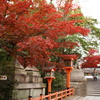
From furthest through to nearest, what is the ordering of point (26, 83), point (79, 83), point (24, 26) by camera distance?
point (79, 83)
point (26, 83)
point (24, 26)

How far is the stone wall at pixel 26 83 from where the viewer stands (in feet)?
34.8

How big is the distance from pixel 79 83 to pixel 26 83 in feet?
23.2

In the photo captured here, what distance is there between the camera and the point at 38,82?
12.7 m

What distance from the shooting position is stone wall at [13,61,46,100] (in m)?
10.6

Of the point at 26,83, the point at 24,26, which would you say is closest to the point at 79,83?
the point at 26,83

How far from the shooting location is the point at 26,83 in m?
11.2

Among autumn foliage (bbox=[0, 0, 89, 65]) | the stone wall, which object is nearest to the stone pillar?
the stone wall

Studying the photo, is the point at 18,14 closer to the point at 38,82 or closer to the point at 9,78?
the point at 9,78

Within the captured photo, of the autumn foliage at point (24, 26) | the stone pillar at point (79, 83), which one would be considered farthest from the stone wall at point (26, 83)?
the stone pillar at point (79, 83)

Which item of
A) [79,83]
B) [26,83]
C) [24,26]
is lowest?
[79,83]

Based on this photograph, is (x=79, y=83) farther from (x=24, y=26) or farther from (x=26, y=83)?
(x=24, y=26)

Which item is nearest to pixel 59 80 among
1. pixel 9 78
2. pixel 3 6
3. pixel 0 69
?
pixel 9 78

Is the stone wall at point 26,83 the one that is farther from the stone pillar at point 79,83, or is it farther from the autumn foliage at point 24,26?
the stone pillar at point 79,83

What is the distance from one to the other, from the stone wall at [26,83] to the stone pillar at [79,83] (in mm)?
4353
